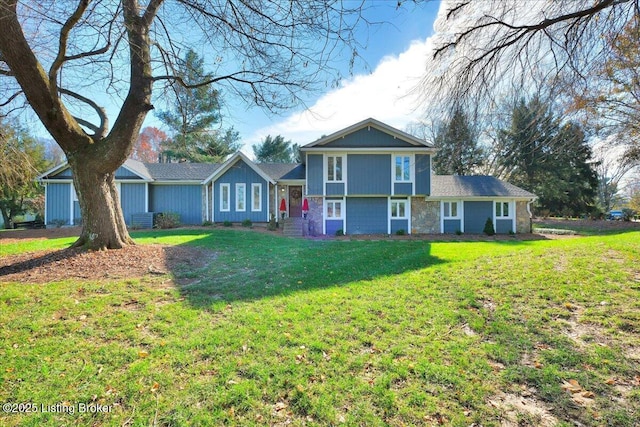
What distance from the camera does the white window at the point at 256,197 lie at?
59.3 ft

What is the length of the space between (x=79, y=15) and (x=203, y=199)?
14.4 metres

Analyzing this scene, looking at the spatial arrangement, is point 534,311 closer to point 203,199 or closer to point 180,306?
point 180,306

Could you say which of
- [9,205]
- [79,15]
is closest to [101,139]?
[79,15]

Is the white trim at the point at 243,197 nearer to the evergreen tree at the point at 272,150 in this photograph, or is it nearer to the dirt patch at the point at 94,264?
the dirt patch at the point at 94,264

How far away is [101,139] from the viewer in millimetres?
7703

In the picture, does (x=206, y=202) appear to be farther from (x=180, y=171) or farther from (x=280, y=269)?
(x=280, y=269)

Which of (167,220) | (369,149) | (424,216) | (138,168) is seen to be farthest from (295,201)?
(138,168)

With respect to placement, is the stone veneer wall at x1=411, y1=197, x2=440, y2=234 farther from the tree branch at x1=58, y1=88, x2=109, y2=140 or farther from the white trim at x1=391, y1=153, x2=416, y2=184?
the tree branch at x1=58, y1=88, x2=109, y2=140

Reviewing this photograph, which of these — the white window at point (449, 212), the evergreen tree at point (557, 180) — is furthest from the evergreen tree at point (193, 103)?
the evergreen tree at point (557, 180)

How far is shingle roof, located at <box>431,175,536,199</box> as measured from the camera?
17.7 m

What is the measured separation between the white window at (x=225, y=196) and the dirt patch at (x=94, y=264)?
10.2 metres

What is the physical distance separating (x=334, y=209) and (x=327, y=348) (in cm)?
1387

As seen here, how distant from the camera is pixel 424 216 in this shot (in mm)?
17656

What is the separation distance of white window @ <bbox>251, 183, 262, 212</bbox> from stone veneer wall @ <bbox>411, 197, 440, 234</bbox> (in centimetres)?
962
